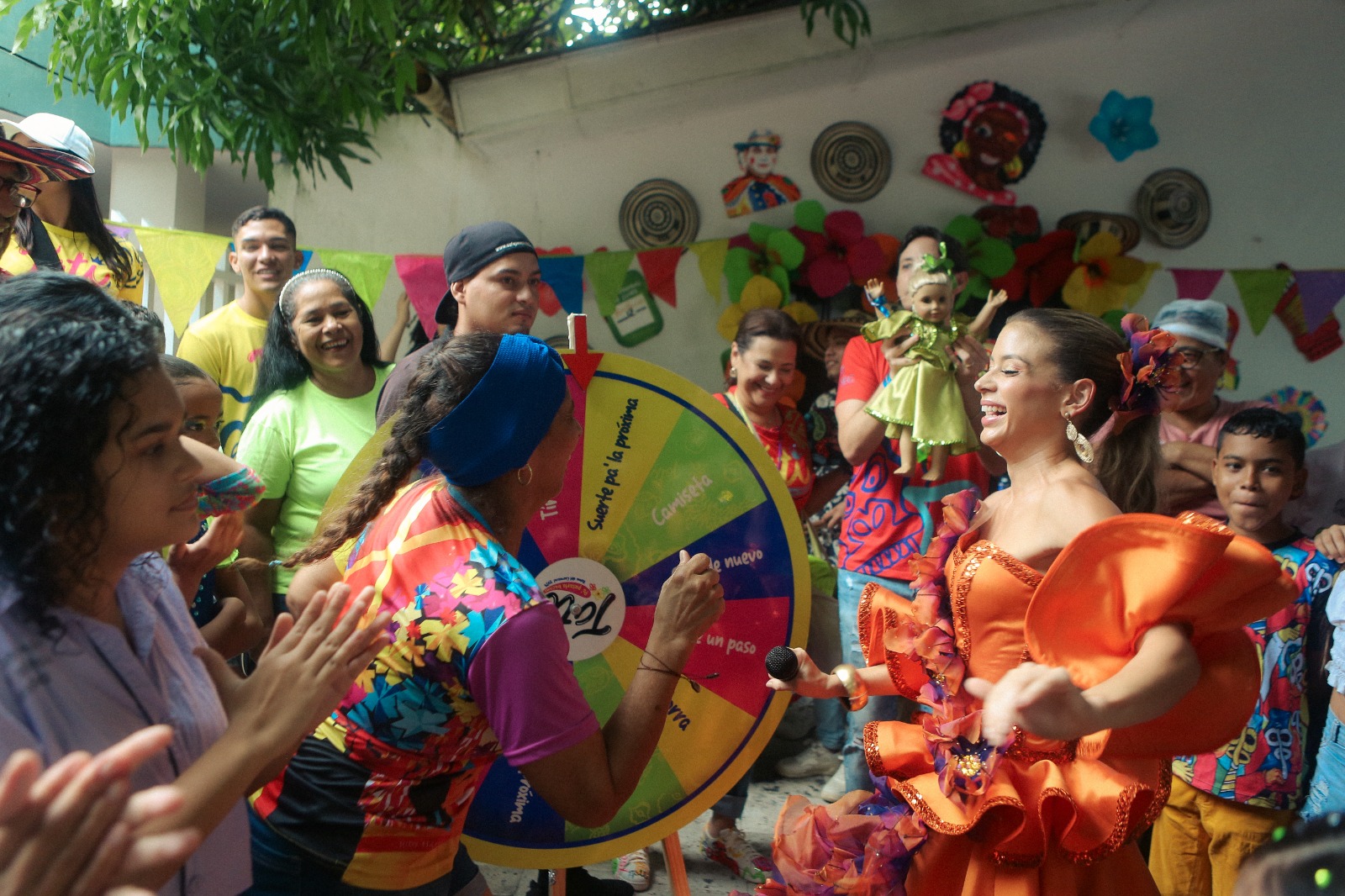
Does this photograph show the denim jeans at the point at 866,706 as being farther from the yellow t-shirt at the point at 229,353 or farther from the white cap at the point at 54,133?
the white cap at the point at 54,133

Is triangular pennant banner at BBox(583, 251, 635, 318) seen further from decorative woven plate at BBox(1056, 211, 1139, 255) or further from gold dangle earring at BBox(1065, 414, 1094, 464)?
gold dangle earring at BBox(1065, 414, 1094, 464)

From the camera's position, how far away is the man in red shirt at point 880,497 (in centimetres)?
328

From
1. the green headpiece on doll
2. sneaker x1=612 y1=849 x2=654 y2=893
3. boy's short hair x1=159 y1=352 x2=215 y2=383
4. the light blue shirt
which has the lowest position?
sneaker x1=612 y1=849 x2=654 y2=893

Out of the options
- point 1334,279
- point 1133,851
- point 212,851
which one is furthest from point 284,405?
point 1334,279

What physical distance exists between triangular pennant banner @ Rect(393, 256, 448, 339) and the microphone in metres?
3.36

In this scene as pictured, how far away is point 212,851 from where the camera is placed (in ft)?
4.14

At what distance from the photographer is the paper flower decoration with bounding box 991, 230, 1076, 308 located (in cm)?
512

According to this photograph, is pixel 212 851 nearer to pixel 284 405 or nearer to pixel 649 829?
pixel 649 829

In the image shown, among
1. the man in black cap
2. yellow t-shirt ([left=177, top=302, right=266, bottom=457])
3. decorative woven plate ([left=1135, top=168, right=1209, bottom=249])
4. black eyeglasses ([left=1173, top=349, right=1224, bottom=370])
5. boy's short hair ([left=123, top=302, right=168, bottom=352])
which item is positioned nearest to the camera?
boy's short hair ([left=123, top=302, right=168, bottom=352])

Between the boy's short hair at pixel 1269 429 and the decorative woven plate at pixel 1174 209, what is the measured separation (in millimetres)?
2496

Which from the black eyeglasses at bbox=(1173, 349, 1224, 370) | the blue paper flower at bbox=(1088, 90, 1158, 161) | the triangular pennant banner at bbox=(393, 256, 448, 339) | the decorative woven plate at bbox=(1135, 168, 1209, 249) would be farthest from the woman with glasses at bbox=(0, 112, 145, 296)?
the decorative woven plate at bbox=(1135, 168, 1209, 249)

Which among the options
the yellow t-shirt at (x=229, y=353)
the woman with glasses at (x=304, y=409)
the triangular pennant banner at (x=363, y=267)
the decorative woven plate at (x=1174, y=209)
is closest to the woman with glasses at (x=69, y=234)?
the yellow t-shirt at (x=229, y=353)

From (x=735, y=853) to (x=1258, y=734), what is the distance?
156cm

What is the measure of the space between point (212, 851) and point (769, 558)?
140 cm
